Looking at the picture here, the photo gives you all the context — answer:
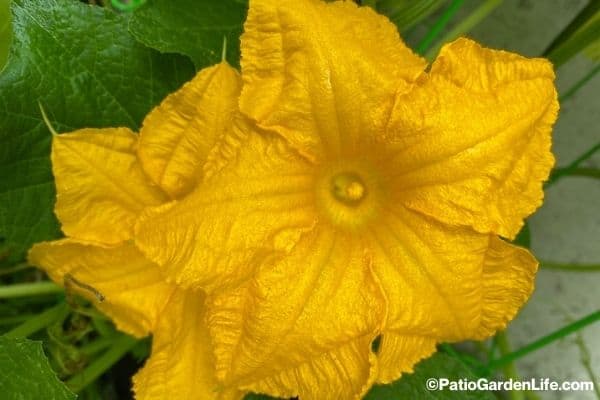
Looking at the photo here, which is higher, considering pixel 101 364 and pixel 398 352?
pixel 398 352

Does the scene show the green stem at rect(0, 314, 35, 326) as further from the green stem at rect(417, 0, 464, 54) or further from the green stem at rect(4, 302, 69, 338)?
the green stem at rect(417, 0, 464, 54)

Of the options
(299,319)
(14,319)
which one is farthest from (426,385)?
(14,319)

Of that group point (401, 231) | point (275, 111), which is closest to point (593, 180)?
point (401, 231)

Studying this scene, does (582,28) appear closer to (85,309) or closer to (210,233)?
(210,233)

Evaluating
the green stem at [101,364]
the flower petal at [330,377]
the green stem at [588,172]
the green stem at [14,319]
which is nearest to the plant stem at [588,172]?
the green stem at [588,172]

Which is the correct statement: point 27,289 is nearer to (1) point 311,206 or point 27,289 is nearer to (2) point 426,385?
(1) point 311,206

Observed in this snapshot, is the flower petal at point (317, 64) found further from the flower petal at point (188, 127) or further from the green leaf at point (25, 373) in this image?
the green leaf at point (25, 373)
